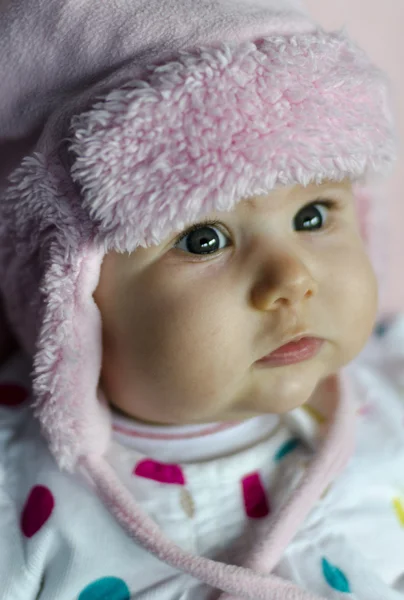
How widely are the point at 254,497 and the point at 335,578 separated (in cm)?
13

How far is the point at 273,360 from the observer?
0.80m

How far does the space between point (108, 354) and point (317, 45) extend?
0.40 meters

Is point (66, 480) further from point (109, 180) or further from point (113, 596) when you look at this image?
point (109, 180)

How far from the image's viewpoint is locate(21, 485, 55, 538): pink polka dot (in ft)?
2.84

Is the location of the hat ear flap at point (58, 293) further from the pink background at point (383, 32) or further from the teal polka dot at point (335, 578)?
the pink background at point (383, 32)

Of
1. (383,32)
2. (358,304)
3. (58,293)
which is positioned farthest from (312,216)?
(383,32)

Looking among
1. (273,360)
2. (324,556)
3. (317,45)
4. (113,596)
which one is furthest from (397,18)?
(113,596)

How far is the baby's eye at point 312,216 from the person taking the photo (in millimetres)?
833

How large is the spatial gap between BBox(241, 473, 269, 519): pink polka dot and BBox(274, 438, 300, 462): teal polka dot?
0.04 metres

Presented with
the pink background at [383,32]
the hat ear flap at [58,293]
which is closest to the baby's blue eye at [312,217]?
the hat ear flap at [58,293]

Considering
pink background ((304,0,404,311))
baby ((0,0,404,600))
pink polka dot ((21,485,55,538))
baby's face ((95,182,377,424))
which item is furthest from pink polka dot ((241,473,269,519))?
pink background ((304,0,404,311))

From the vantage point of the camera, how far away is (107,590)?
2.72 ft

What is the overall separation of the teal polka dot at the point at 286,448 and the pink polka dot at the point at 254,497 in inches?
1.6

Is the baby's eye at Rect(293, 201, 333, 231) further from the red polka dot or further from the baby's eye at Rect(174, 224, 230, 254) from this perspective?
the red polka dot
